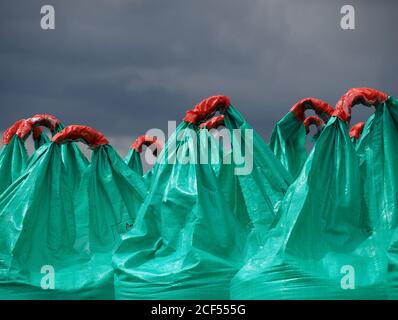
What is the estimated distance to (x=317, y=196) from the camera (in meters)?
8.12

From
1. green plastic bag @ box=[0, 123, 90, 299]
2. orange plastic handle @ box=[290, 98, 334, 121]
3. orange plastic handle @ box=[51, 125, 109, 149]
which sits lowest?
green plastic bag @ box=[0, 123, 90, 299]

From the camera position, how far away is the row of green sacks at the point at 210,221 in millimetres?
7969

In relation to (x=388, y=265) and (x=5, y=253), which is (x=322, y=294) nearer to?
(x=388, y=265)

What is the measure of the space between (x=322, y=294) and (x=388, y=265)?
2.55 ft

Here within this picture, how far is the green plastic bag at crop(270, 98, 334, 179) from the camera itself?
11.4m

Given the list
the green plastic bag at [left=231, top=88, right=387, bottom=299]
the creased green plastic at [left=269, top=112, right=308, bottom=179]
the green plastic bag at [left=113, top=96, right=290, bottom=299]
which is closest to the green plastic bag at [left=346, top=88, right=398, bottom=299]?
the green plastic bag at [left=231, top=88, right=387, bottom=299]

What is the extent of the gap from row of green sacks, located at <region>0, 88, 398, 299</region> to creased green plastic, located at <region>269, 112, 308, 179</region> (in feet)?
2.04

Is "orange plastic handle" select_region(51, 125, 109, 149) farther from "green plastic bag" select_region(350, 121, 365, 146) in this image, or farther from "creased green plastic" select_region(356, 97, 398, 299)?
"green plastic bag" select_region(350, 121, 365, 146)

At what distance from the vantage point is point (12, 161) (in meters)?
12.5

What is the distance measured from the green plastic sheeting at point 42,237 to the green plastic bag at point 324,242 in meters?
2.21

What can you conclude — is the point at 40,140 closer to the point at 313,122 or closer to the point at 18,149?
the point at 18,149

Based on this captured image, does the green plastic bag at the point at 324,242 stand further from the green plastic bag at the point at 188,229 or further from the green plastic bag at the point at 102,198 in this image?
the green plastic bag at the point at 102,198

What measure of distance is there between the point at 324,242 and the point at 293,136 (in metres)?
4.29

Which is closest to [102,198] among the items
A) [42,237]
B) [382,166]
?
[42,237]
